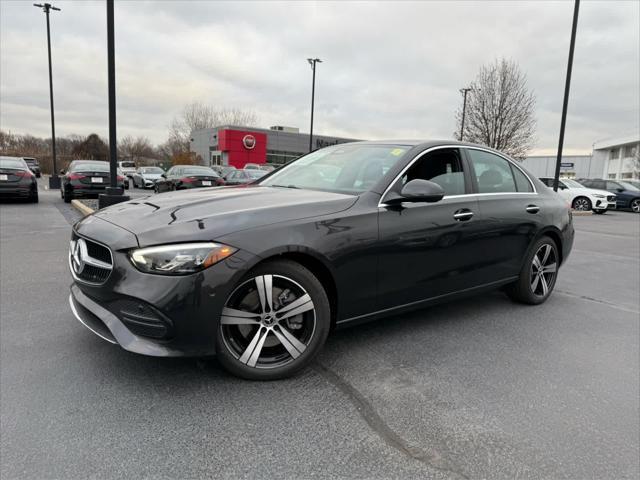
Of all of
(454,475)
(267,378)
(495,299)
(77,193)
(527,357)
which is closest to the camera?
(454,475)

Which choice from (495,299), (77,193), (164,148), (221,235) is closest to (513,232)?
(495,299)

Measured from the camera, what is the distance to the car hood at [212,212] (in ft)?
8.37

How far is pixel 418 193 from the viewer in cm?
316

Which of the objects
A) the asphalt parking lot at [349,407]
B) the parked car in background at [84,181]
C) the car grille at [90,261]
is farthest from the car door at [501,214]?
the parked car in background at [84,181]

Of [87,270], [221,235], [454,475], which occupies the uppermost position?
[221,235]

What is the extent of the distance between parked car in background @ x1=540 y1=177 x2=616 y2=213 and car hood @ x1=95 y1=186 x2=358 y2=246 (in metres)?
19.6

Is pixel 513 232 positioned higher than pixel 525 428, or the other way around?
pixel 513 232

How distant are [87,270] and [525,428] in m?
2.67

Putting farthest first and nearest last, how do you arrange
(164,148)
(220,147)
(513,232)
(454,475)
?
(164,148)
(220,147)
(513,232)
(454,475)

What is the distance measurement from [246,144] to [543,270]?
5656 cm

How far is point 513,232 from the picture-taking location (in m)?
4.25

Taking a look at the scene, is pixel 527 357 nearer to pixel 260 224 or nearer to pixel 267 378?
pixel 267 378

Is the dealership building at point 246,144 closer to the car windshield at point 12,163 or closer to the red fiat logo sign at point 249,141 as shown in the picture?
the red fiat logo sign at point 249,141

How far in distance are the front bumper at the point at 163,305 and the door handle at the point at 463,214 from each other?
6.23ft
